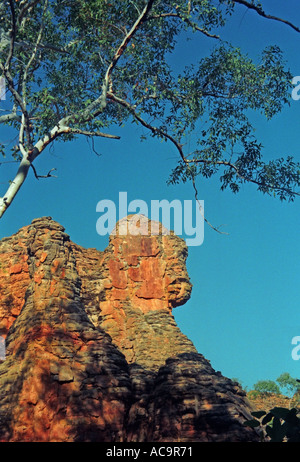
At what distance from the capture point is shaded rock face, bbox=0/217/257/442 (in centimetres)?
2155

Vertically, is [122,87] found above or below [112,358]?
above

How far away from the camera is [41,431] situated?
70.9 feet

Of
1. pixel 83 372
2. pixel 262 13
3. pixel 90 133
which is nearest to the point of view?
pixel 262 13

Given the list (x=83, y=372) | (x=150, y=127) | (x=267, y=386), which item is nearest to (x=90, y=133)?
(x=150, y=127)

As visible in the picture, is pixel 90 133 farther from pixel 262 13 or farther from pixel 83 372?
pixel 83 372

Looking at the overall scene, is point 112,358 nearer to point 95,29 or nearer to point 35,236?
point 35,236

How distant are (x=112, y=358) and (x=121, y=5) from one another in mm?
16755

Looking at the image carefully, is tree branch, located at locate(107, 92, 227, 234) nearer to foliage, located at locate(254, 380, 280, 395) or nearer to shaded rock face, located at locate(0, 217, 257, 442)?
shaded rock face, located at locate(0, 217, 257, 442)

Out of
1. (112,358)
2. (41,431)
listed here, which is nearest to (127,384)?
(112,358)

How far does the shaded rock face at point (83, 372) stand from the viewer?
848 inches

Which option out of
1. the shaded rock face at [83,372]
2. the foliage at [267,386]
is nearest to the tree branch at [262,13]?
the shaded rock face at [83,372]

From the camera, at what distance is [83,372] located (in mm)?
23781

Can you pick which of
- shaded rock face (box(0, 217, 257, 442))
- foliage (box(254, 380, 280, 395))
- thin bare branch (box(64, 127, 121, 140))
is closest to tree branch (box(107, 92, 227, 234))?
thin bare branch (box(64, 127, 121, 140))

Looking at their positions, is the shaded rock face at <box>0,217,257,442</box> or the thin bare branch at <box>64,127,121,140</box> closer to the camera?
the thin bare branch at <box>64,127,121,140</box>
